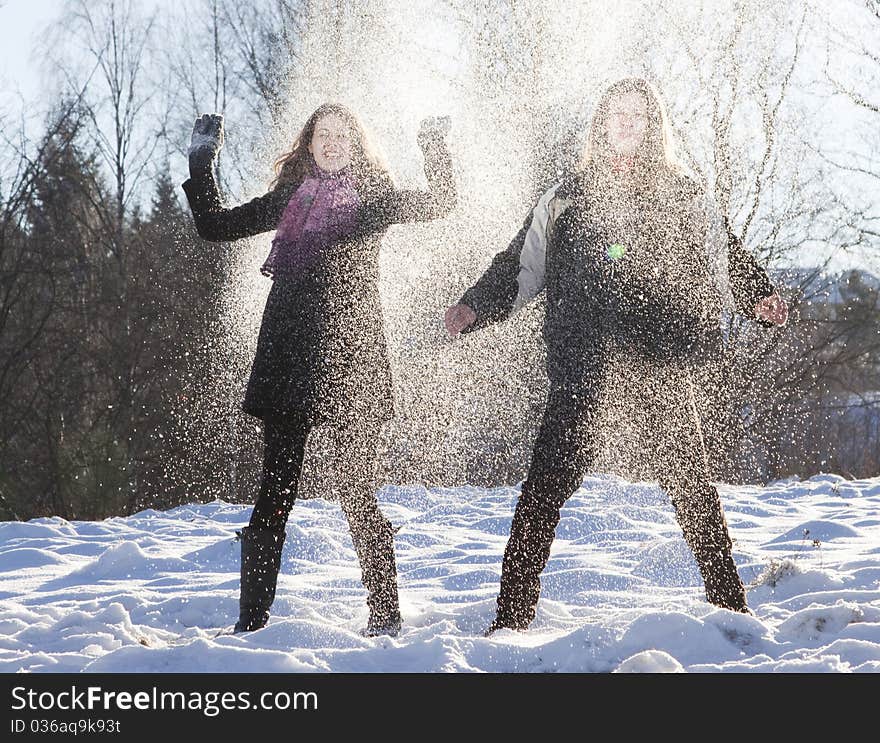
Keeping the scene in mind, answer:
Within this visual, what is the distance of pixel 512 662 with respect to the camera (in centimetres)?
245

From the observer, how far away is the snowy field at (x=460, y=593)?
2443mm

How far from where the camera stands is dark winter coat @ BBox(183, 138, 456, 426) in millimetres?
2945

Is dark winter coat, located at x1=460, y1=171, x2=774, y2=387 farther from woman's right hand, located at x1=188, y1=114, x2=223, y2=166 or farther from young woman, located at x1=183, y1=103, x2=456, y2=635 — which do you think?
woman's right hand, located at x1=188, y1=114, x2=223, y2=166

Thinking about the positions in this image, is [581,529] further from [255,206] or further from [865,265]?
[865,265]

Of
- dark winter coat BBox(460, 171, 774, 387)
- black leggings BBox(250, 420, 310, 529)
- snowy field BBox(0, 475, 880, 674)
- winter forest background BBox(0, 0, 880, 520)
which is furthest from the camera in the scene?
winter forest background BBox(0, 0, 880, 520)

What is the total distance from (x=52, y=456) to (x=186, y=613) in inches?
232

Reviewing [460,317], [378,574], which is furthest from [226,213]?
[378,574]

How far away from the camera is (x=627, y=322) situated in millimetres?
2840

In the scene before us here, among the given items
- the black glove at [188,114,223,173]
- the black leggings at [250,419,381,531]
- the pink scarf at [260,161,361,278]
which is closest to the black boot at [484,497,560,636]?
the black leggings at [250,419,381,531]

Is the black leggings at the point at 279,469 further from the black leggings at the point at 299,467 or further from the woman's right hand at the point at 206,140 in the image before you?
the woman's right hand at the point at 206,140

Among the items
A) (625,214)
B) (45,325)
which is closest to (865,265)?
(45,325)

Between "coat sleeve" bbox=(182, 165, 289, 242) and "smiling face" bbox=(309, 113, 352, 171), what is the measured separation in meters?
0.17

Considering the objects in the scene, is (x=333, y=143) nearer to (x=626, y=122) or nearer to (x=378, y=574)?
(x=626, y=122)

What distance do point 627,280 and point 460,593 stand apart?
158 cm
